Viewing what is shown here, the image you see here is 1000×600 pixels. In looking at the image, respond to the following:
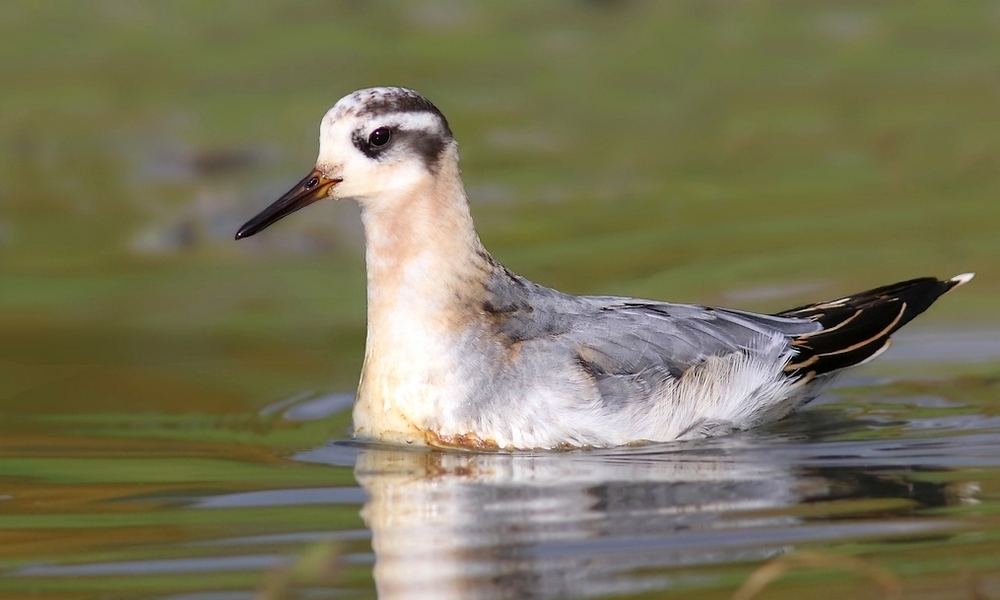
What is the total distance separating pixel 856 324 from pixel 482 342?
1.94 m

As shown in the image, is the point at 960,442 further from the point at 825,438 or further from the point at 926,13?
the point at 926,13

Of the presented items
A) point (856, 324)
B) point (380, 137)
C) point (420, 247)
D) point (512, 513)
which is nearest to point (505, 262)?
point (856, 324)

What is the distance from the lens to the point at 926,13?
16016mm

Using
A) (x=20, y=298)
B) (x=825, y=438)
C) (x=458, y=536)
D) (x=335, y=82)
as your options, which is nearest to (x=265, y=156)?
(x=335, y=82)

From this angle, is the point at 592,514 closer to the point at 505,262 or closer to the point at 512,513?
the point at 512,513

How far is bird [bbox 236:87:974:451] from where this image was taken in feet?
22.4

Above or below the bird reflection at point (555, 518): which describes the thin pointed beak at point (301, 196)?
above

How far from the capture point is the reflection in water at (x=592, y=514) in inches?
192

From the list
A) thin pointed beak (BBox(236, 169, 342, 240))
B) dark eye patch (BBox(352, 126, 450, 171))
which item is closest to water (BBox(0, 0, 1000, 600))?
thin pointed beak (BBox(236, 169, 342, 240))

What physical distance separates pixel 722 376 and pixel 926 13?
391 inches

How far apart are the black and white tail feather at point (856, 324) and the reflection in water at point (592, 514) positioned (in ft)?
2.82

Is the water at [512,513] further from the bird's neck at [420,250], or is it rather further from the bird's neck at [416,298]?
the bird's neck at [420,250]

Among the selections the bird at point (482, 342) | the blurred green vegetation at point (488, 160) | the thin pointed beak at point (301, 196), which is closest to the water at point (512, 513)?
the bird at point (482, 342)

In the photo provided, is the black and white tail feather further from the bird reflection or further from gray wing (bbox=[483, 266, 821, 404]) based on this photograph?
the bird reflection
